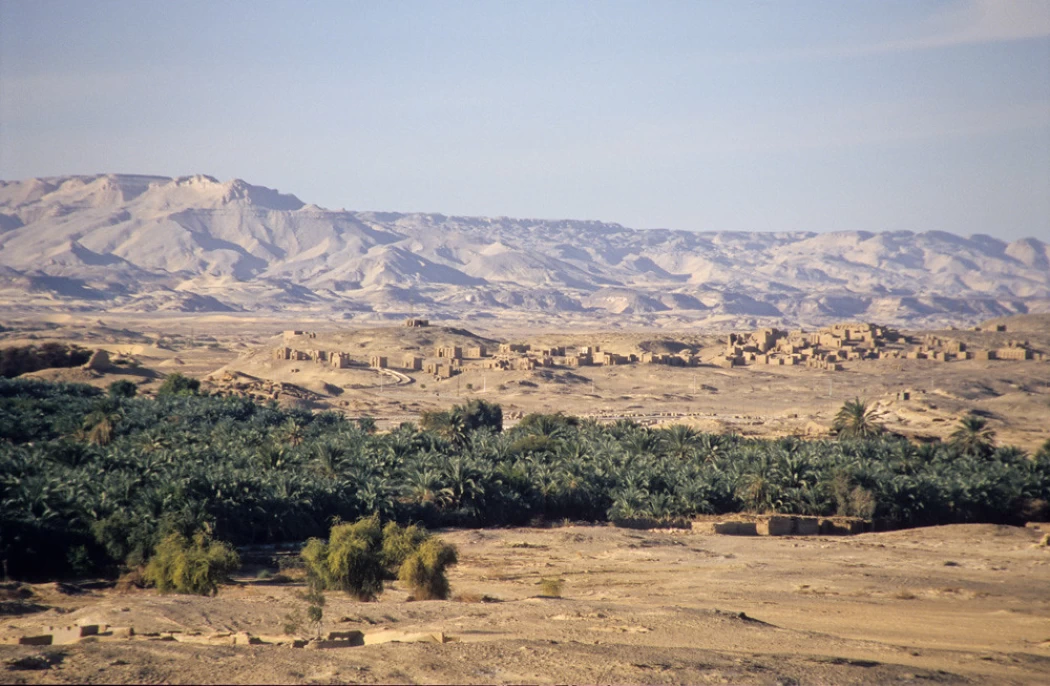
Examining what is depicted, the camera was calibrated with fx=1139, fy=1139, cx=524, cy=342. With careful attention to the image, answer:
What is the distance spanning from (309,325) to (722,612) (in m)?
179

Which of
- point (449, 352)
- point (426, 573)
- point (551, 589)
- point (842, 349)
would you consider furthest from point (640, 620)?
point (842, 349)

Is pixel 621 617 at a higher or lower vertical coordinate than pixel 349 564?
higher

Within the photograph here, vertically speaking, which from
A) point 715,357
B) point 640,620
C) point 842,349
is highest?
point 842,349

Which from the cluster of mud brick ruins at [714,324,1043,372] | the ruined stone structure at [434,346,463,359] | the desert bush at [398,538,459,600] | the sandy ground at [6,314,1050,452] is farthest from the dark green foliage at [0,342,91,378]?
the desert bush at [398,538,459,600]

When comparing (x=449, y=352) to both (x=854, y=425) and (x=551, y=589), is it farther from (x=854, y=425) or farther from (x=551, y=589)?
(x=551, y=589)

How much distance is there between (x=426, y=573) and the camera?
2275 centimetres

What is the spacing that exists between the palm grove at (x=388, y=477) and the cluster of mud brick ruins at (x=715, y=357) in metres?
40.4

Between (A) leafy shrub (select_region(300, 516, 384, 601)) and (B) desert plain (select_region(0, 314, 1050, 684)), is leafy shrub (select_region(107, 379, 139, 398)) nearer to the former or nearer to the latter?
(B) desert plain (select_region(0, 314, 1050, 684))

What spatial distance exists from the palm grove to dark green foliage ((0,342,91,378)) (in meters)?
25.1

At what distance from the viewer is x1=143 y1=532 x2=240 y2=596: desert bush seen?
2325cm

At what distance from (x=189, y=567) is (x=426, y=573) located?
16.3ft

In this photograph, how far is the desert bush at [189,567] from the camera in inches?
915

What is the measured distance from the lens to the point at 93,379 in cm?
7381

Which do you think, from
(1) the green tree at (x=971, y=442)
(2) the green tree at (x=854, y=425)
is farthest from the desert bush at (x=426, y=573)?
(2) the green tree at (x=854, y=425)
